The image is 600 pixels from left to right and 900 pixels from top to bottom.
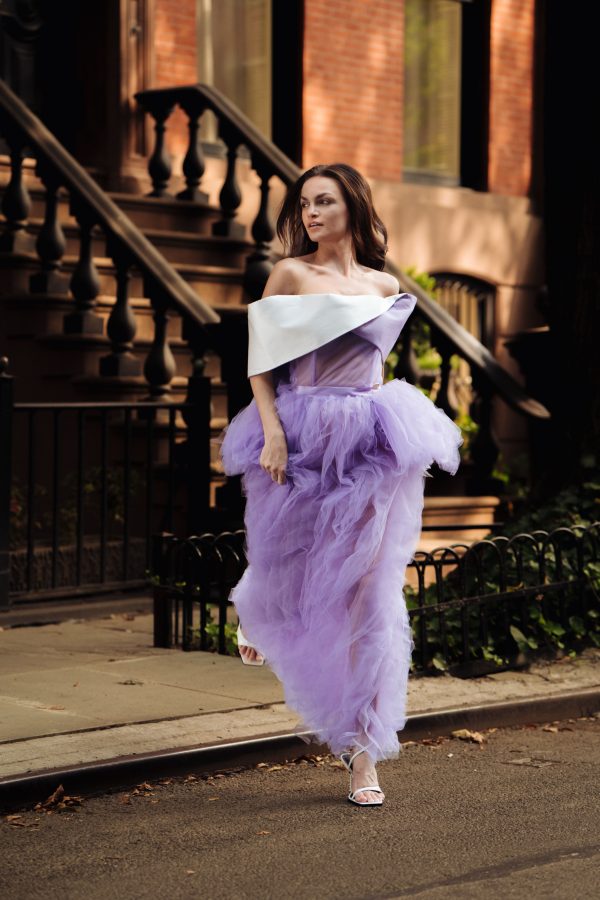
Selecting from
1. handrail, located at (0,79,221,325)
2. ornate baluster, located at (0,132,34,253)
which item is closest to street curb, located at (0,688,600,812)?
handrail, located at (0,79,221,325)

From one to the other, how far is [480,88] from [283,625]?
1180 centimetres

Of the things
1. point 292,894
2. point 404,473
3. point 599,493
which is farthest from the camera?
point 599,493

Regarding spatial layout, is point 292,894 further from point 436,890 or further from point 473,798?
point 473,798

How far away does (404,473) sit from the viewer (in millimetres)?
5625

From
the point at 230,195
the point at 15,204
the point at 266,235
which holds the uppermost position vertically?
the point at 230,195

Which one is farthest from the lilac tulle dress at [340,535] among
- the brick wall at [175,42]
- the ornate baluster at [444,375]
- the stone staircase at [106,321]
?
the brick wall at [175,42]

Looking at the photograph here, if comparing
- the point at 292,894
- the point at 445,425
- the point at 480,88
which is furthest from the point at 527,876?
the point at 480,88

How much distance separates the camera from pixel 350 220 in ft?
18.8

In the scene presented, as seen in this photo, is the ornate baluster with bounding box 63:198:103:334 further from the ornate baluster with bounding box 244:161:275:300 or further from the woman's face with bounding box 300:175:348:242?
the woman's face with bounding box 300:175:348:242

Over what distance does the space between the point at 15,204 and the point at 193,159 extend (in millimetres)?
2300

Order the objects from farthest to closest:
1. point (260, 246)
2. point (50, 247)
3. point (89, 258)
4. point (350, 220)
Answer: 1. point (260, 246)
2. point (50, 247)
3. point (89, 258)
4. point (350, 220)

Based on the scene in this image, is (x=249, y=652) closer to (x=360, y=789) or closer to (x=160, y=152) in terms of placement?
(x=360, y=789)

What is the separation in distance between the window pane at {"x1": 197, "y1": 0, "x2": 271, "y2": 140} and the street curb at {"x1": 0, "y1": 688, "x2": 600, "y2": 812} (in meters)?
9.00

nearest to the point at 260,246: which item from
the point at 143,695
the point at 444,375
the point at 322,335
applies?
the point at 444,375
